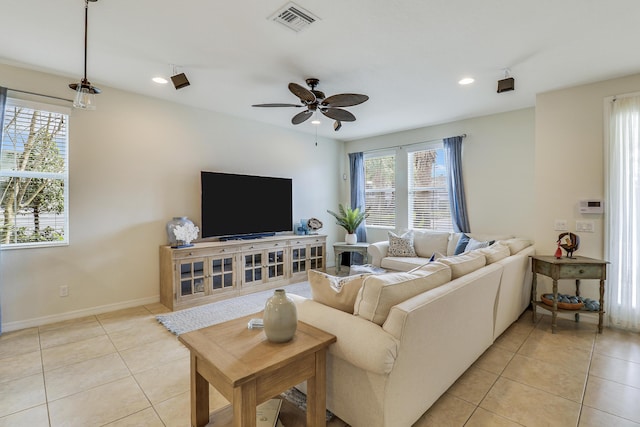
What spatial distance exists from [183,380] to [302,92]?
105 inches

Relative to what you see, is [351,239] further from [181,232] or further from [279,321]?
[279,321]

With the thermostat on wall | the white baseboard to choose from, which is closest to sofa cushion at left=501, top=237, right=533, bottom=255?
the thermostat on wall

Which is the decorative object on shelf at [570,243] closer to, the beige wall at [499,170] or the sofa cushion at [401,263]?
the beige wall at [499,170]

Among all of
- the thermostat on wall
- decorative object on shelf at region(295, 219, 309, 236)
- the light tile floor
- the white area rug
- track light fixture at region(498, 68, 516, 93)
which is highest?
track light fixture at region(498, 68, 516, 93)

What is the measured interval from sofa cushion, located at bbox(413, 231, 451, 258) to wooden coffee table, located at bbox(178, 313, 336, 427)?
3597 mm

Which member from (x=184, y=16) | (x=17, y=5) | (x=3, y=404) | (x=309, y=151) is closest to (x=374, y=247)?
(x=309, y=151)

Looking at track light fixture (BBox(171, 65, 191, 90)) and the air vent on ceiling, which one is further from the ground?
the air vent on ceiling

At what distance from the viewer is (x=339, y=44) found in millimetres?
2578

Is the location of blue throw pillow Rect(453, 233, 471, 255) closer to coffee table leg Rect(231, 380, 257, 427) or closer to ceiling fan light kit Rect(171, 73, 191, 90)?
coffee table leg Rect(231, 380, 257, 427)

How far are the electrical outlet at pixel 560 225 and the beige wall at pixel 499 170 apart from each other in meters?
0.63

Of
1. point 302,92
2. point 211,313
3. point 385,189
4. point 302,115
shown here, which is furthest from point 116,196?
point 385,189

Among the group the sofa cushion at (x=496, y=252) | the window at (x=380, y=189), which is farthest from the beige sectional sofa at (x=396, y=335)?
the window at (x=380, y=189)

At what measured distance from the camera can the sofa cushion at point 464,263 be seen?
2.26 m

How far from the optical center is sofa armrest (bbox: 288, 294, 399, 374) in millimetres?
1450
